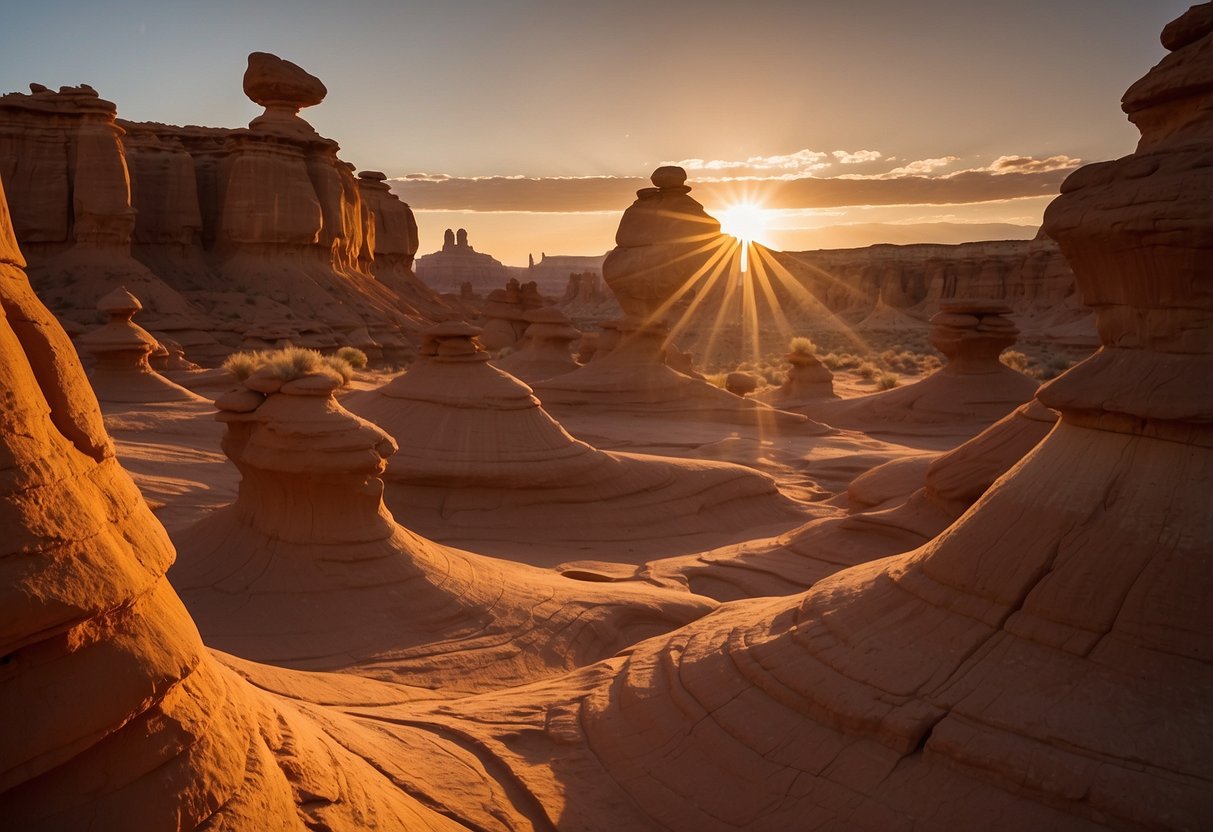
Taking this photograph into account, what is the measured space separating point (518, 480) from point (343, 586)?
16.5ft

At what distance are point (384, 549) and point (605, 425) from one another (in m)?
12.6

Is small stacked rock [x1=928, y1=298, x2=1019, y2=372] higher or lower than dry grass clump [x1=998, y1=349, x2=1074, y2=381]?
higher

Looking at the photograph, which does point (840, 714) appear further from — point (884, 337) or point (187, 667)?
point (884, 337)

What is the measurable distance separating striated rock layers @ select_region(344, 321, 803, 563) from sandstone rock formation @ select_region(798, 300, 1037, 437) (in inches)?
321

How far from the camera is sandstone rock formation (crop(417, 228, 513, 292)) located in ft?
511

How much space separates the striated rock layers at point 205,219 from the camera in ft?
107

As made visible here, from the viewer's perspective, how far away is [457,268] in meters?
159

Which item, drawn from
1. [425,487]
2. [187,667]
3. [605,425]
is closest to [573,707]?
[187,667]

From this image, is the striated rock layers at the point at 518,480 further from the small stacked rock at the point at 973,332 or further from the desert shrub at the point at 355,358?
the desert shrub at the point at 355,358

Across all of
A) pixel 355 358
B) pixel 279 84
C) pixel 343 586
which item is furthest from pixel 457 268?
pixel 343 586

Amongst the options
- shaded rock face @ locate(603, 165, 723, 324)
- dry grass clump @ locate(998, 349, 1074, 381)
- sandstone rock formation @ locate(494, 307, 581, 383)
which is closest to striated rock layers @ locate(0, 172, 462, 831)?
shaded rock face @ locate(603, 165, 723, 324)

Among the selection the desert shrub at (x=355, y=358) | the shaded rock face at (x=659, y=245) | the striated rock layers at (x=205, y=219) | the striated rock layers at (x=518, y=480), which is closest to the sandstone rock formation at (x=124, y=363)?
the striated rock layers at (x=518, y=480)

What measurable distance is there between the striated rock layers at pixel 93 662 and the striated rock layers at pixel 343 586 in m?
3.22

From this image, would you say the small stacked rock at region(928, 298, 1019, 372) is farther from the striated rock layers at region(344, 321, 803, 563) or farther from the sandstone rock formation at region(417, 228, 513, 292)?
the sandstone rock formation at region(417, 228, 513, 292)
